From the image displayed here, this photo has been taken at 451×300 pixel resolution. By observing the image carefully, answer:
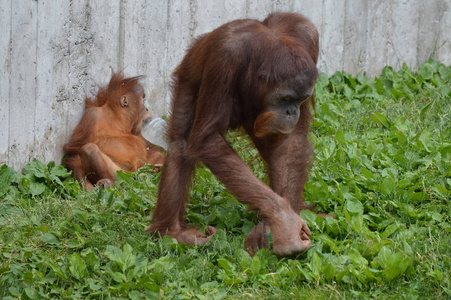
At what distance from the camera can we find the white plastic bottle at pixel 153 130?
514 centimetres

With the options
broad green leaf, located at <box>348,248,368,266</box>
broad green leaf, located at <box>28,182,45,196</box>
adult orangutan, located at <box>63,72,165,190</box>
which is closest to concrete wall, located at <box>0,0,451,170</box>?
adult orangutan, located at <box>63,72,165,190</box>

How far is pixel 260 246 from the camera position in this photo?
3.09m

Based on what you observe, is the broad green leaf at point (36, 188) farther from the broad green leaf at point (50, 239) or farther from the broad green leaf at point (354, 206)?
the broad green leaf at point (354, 206)

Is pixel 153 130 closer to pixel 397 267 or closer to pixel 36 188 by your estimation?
pixel 36 188

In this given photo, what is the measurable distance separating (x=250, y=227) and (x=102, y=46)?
2.07 meters

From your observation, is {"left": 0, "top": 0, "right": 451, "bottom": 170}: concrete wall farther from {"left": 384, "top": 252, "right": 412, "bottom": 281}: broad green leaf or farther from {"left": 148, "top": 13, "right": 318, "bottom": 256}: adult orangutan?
{"left": 384, "top": 252, "right": 412, "bottom": 281}: broad green leaf

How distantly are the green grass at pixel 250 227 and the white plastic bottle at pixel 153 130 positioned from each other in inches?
24.3

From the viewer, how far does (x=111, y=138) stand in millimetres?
5078

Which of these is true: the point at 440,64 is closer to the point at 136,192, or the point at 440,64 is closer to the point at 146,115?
the point at 146,115

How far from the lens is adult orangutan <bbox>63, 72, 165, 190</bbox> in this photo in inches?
184

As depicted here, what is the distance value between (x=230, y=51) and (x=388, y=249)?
1.16 meters

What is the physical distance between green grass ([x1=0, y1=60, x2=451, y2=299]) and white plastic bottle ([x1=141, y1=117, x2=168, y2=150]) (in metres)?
0.62

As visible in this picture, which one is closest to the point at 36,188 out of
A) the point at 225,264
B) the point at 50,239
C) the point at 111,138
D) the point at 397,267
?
the point at 50,239

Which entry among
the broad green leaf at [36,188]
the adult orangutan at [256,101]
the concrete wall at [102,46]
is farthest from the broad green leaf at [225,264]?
the concrete wall at [102,46]
